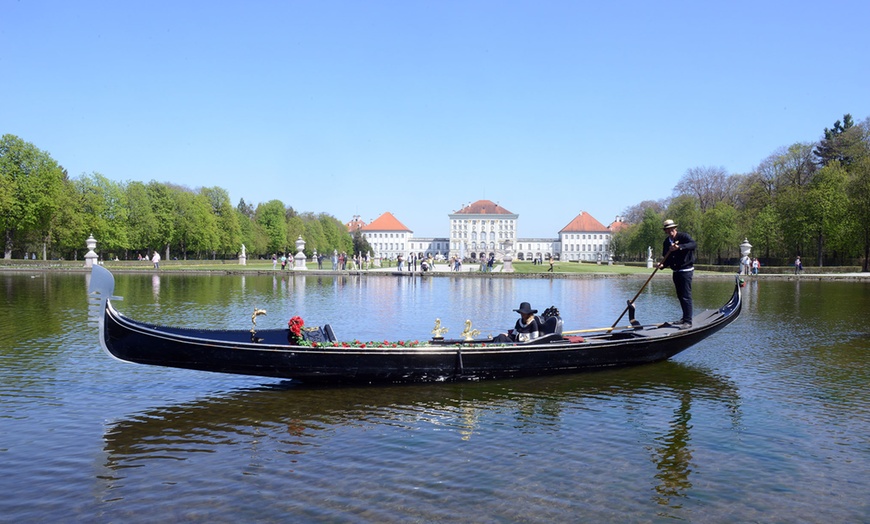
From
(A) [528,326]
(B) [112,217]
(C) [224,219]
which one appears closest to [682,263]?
(A) [528,326]

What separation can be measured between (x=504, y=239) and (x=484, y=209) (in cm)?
931

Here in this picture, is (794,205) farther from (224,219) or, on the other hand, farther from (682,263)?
(224,219)

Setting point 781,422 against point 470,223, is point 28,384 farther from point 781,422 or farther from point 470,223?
point 470,223

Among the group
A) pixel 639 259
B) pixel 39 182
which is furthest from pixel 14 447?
pixel 639 259

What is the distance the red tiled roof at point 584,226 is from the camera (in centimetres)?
16412

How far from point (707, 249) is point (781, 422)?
63630mm

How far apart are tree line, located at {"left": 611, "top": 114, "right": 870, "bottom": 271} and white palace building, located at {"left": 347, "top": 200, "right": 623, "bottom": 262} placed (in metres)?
76.7

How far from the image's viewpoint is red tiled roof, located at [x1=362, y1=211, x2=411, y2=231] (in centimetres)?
17900

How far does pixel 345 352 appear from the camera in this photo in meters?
10.3

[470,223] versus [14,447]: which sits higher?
[470,223]

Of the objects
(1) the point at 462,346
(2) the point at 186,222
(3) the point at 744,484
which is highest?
(2) the point at 186,222

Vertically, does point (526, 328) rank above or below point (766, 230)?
below

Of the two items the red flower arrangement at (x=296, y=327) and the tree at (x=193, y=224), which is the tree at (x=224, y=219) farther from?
the red flower arrangement at (x=296, y=327)

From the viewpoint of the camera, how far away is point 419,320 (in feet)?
65.0
